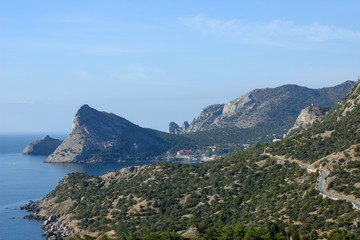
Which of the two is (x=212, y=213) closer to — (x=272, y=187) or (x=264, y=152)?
(x=272, y=187)

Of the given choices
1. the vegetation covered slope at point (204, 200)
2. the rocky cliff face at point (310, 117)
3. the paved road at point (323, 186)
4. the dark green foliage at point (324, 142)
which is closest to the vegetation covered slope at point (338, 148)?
the dark green foliage at point (324, 142)

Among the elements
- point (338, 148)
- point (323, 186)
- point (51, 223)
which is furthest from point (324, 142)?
point (51, 223)

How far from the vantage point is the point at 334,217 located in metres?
63.9

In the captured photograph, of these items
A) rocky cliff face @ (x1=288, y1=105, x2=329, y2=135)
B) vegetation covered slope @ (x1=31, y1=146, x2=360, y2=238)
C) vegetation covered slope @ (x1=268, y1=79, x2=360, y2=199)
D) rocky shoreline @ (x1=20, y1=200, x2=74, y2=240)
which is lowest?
rocky shoreline @ (x1=20, y1=200, x2=74, y2=240)

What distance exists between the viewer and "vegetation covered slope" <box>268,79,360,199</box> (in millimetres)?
76062

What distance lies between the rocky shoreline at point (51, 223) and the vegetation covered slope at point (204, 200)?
2556 mm

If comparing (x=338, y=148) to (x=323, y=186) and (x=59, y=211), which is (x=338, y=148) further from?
(x=59, y=211)

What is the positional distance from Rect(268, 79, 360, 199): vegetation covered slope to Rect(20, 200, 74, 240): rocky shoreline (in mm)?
56863

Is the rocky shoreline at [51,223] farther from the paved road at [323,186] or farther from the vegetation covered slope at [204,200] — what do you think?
the paved road at [323,186]

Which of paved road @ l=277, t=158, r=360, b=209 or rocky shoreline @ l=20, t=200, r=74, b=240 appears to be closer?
paved road @ l=277, t=158, r=360, b=209

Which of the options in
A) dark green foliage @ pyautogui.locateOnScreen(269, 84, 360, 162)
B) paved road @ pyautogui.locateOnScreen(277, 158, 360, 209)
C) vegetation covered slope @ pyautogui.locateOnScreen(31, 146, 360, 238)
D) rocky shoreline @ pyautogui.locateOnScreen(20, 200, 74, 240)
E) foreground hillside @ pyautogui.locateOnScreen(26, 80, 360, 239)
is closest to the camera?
paved road @ pyautogui.locateOnScreen(277, 158, 360, 209)

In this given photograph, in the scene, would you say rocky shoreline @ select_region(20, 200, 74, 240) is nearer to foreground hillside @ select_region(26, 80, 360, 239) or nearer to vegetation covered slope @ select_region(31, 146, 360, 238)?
foreground hillside @ select_region(26, 80, 360, 239)

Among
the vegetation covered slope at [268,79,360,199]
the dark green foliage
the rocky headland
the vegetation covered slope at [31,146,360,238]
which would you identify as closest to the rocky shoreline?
the rocky headland

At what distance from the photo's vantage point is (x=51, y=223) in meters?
118
